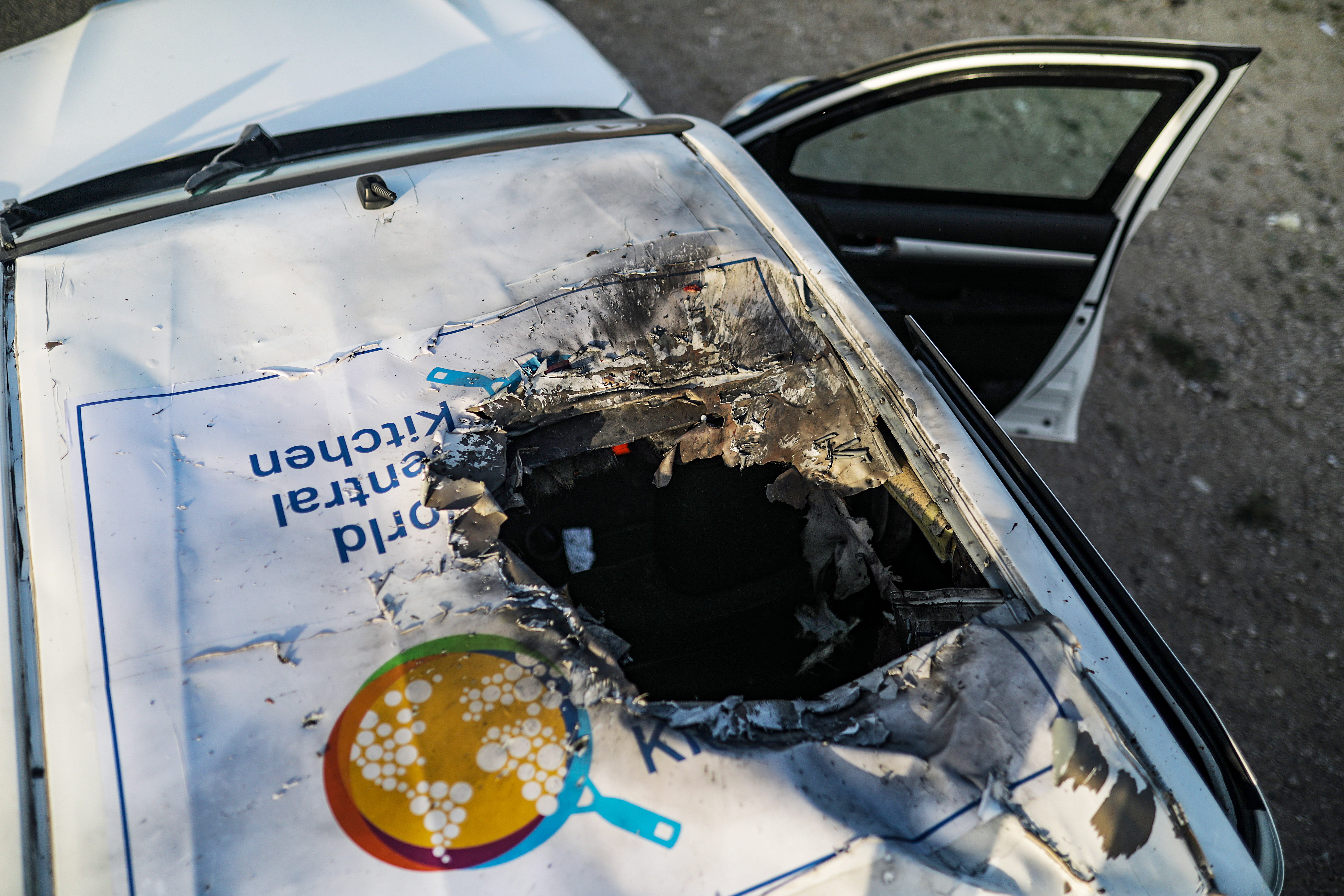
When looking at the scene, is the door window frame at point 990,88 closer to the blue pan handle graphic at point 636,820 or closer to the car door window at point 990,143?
the car door window at point 990,143

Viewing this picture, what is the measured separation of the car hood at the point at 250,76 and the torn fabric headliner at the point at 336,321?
51 cm

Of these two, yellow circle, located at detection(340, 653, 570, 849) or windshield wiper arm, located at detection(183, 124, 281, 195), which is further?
windshield wiper arm, located at detection(183, 124, 281, 195)

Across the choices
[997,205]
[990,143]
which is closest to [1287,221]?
[990,143]

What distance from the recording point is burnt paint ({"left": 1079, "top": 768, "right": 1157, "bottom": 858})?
3.67ft

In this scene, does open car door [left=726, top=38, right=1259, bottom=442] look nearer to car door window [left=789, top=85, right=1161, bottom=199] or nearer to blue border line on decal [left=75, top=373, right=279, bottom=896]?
car door window [left=789, top=85, right=1161, bottom=199]

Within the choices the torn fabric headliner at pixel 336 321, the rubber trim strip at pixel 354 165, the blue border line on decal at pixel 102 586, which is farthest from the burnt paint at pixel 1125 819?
the rubber trim strip at pixel 354 165

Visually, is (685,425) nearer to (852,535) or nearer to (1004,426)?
(852,535)

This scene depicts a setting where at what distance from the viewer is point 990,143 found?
408 centimetres

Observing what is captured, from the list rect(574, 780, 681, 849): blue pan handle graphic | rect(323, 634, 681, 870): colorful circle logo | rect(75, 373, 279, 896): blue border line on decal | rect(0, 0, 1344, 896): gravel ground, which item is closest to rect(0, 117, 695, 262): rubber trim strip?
rect(75, 373, 279, 896): blue border line on decal

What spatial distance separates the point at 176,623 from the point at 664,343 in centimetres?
105

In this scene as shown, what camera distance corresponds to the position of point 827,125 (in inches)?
99.6

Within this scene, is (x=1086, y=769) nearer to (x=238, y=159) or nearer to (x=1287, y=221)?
(x=238, y=159)

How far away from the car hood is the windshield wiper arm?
17 centimetres

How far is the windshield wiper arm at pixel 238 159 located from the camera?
1751mm
